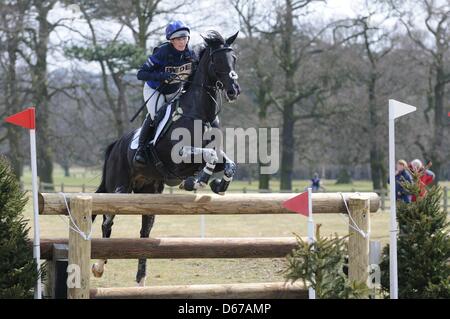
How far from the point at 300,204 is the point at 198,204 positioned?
88 cm

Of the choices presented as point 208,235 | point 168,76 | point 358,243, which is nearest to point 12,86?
point 208,235

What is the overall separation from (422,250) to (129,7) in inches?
896

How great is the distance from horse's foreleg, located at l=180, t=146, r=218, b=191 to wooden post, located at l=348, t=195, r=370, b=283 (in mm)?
1284

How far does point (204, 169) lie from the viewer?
6090mm

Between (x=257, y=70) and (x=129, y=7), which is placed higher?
(x=129, y=7)

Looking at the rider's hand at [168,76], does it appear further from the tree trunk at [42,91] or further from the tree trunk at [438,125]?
the tree trunk at [438,125]

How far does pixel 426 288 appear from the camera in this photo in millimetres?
5359

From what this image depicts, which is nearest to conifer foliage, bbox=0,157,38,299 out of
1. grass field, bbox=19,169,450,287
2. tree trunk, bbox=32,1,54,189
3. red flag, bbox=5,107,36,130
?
red flag, bbox=5,107,36,130

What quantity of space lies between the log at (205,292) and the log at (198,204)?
23.9 inches

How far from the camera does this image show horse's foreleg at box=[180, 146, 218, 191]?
605 cm

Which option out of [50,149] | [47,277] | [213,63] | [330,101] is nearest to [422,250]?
[213,63]

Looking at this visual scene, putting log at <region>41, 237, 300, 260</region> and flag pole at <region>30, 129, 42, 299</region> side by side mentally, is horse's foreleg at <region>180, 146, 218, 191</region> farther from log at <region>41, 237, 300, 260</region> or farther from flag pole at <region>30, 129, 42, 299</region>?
flag pole at <region>30, 129, 42, 299</region>
